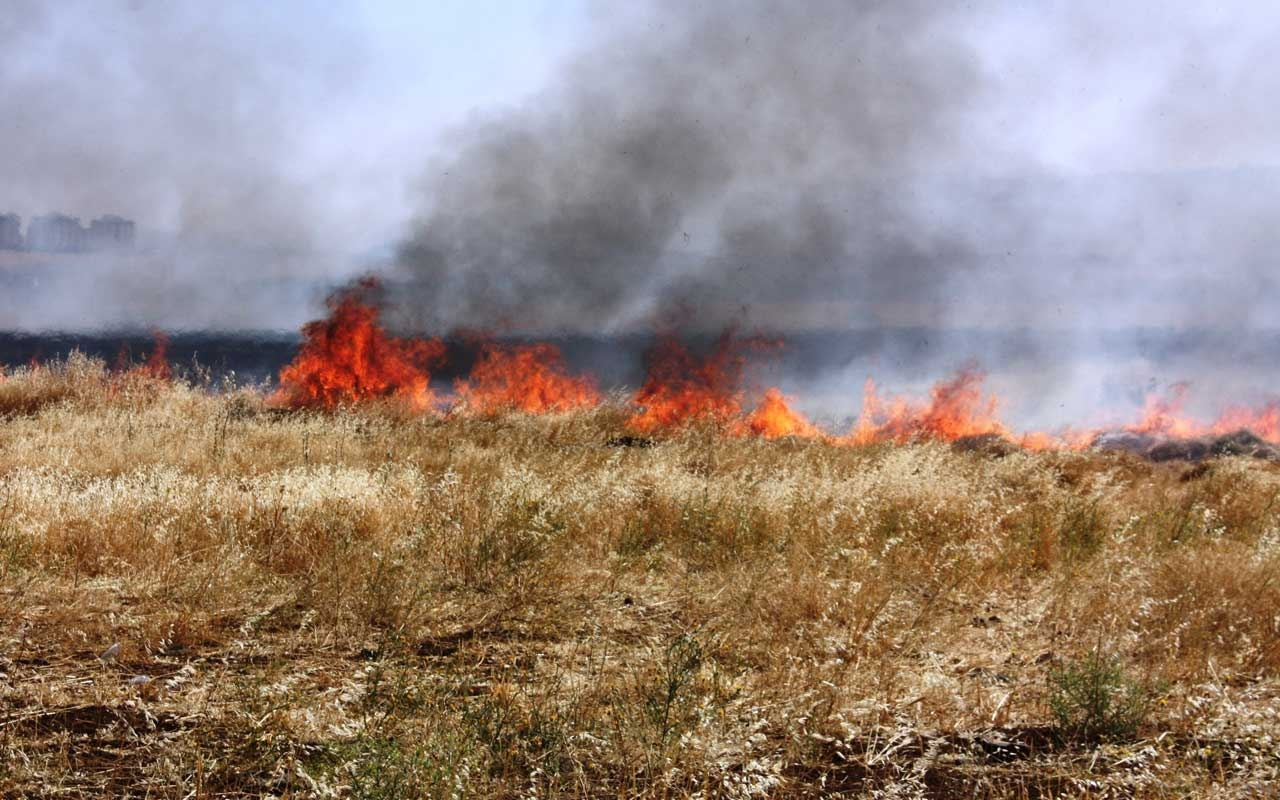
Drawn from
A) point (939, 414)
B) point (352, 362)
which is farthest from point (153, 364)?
point (939, 414)

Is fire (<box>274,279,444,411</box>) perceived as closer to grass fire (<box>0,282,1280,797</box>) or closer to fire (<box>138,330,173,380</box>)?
fire (<box>138,330,173,380</box>)

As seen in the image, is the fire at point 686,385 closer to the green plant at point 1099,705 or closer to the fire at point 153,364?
the fire at point 153,364

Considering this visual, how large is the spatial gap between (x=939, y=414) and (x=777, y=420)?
2.82m

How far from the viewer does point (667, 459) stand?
8.85m

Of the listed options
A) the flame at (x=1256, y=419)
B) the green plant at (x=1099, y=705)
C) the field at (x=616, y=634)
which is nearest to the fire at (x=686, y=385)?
the field at (x=616, y=634)

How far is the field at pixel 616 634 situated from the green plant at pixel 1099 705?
19mm

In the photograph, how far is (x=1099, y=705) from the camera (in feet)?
11.0

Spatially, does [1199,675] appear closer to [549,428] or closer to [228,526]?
[228,526]

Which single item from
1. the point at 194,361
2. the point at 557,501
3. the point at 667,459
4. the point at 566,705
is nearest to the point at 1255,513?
the point at 667,459

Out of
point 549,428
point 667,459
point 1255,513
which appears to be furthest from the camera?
point 549,428

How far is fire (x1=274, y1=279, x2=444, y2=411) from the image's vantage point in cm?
1415

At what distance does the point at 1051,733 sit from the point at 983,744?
33 cm

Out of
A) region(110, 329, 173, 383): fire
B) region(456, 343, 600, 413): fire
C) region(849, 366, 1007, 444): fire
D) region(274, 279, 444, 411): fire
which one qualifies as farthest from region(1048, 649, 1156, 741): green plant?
region(110, 329, 173, 383): fire

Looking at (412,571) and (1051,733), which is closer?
(1051,733)
